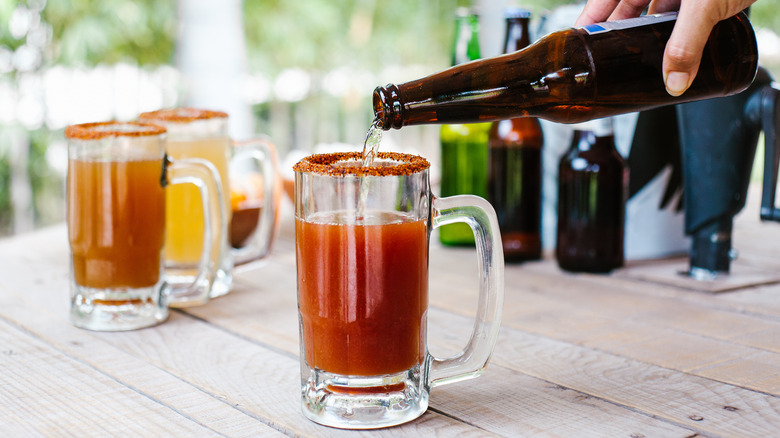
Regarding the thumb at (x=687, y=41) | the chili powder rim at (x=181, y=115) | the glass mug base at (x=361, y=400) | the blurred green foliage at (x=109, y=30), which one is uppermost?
the blurred green foliage at (x=109, y=30)

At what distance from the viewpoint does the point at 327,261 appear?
0.71 meters

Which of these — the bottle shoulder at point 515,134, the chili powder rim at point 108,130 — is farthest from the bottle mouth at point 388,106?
the bottle shoulder at point 515,134

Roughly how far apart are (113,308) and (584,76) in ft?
1.96

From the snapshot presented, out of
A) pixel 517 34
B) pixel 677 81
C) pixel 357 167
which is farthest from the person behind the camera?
pixel 517 34

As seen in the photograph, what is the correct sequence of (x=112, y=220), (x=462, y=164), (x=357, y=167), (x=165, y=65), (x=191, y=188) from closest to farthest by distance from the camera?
(x=357, y=167), (x=112, y=220), (x=191, y=188), (x=462, y=164), (x=165, y=65)

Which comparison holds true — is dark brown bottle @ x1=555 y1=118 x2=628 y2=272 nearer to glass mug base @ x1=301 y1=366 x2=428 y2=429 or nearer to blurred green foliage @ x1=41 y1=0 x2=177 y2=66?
glass mug base @ x1=301 y1=366 x2=428 y2=429

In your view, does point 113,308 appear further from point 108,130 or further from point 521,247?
point 521,247

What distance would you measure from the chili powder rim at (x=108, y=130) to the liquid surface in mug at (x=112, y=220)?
3 cm

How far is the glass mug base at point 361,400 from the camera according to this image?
28.1 inches

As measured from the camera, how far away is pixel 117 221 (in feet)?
3.26

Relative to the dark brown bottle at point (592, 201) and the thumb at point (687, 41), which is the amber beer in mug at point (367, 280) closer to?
the thumb at point (687, 41)

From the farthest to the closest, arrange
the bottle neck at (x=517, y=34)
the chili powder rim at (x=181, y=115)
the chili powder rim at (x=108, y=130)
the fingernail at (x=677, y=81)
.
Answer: the bottle neck at (x=517, y=34) → the chili powder rim at (x=181, y=115) → the chili powder rim at (x=108, y=130) → the fingernail at (x=677, y=81)

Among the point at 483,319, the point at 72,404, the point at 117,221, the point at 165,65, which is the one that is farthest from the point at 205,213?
the point at 165,65

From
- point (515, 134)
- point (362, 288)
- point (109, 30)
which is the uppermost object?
point (109, 30)
